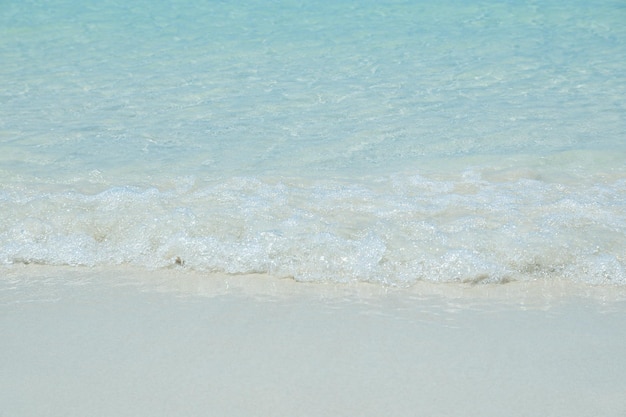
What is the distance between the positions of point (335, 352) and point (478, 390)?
47 centimetres

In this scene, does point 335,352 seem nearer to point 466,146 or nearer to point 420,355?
point 420,355

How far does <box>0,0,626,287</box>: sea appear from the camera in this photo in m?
3.26

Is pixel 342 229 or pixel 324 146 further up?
pixel 342 229

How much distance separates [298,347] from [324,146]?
2475mm

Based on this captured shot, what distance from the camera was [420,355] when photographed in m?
2.50

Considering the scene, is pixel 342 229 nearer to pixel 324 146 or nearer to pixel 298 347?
pixel 298 347

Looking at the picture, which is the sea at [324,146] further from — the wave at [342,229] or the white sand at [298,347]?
the white sand at [298,347]

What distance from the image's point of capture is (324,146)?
16.1ft

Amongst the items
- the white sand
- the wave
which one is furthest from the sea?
the white sand

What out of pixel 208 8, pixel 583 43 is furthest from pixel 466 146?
pixel 208 8

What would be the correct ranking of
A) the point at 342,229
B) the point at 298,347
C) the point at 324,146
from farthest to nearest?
1. the point at 324,146
2. the point at 342,229
3. the point at 298,347

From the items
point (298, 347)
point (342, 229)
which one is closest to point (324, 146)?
point (342, 229)

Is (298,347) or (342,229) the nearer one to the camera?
(298,347)

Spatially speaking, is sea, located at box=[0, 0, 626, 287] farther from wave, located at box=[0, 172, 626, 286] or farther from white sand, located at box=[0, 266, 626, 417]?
white sand, located at box=[0, 266, 626, 417]
